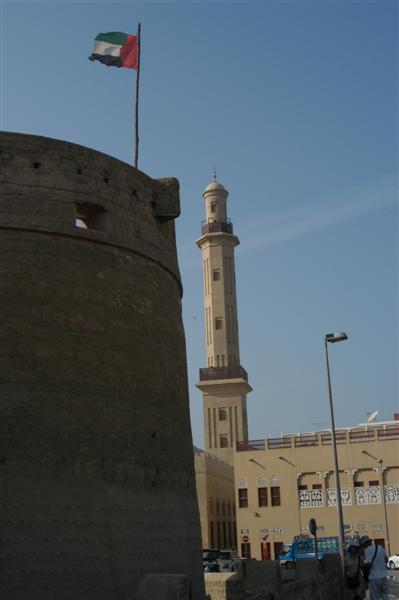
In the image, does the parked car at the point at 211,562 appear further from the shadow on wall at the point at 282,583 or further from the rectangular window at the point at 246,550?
the rectangular window at the point at 246,550

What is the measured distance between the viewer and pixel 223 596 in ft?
54.2

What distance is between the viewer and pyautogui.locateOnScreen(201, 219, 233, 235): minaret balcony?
47.0m

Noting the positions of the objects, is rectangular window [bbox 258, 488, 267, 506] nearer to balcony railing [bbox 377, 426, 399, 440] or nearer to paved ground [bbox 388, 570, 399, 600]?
balcony railing [bbox 377, 426, 399, 440]

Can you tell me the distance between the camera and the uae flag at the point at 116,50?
16031 millimetres

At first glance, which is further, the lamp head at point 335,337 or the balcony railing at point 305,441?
the balcony railing at point 305,441

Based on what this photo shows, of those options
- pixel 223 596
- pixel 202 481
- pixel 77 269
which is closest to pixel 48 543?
pixel 77 269

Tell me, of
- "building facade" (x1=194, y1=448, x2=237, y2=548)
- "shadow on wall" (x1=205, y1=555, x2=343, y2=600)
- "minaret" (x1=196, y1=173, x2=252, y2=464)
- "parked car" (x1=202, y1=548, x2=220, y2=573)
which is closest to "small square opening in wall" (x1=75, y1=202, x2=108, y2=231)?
"shadow on wall" (x1=205, y1=555, x2=343, y2=600)

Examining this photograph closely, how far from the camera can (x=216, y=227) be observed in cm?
4709

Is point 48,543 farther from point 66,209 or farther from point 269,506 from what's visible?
point 269,506

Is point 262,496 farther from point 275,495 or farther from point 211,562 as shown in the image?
point 211,562

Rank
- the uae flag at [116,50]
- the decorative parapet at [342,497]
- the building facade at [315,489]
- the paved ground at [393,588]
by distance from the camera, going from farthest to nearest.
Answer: the decorative parapet at [342,497] → the building facade at [315,489] → the paved ground at [393,588] → the uae flag at [116,50]

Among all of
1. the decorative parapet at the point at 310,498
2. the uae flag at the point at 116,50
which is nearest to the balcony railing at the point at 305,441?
the decorative parapet at the point at 310,498

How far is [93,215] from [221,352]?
1287 inches

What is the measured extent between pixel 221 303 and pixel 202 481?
11.6 meters
